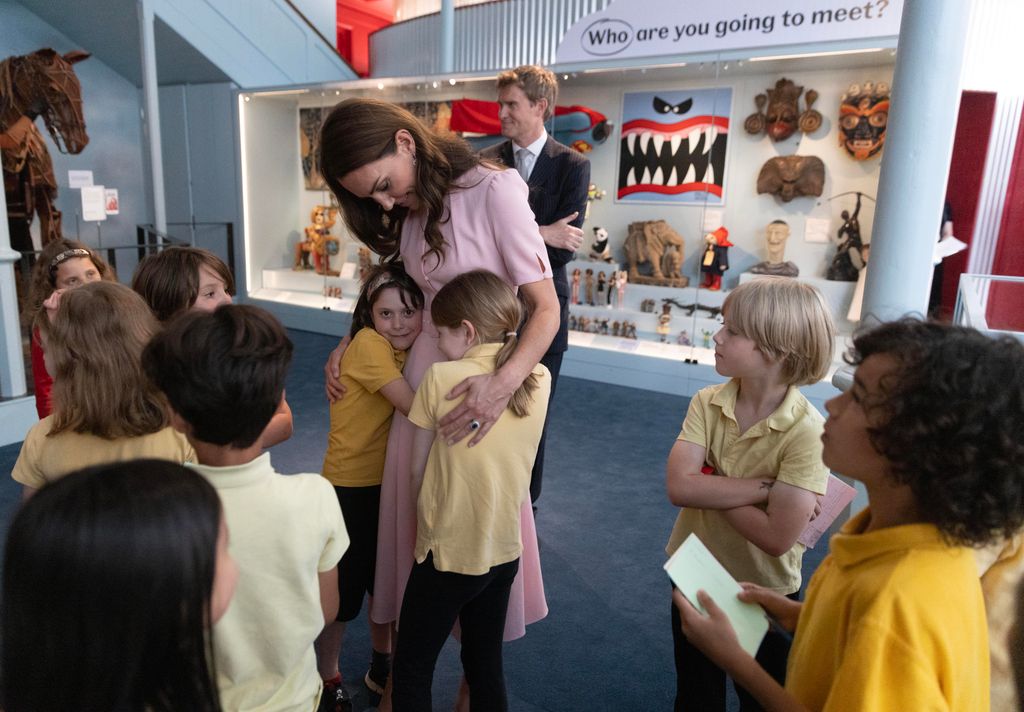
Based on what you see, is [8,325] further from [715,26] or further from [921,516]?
[715,26]

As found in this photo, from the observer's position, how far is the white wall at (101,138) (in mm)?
7965

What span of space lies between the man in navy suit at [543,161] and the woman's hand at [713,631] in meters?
1.80

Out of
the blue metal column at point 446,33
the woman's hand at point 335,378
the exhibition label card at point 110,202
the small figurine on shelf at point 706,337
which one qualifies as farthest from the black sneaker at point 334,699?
the exhibition label card at point 110,202

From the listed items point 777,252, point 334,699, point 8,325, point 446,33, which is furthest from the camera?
point 446,33

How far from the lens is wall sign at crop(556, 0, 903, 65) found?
465cm

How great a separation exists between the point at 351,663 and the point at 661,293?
450 centimetres

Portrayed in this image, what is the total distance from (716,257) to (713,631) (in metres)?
5.06

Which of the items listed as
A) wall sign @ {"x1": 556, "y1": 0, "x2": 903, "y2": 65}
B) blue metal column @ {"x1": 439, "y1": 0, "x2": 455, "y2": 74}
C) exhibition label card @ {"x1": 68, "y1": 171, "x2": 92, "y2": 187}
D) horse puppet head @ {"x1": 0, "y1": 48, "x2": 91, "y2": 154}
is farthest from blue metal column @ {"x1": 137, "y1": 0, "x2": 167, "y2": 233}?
wall sign @ {"x1": 556, "y1": 0, "x2": 903, "y2": 65}

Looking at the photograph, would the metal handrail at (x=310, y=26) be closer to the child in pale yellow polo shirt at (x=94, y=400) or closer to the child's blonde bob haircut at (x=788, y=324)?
the child in pale yellow polo shirt at (x=94, y=400)

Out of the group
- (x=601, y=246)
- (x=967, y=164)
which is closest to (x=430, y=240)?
(x=601, y=246)

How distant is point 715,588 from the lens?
1.15 metres

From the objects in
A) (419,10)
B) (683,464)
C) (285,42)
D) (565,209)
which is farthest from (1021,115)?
(419,10)

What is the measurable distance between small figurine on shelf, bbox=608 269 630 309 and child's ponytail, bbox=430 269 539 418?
15.6 feet

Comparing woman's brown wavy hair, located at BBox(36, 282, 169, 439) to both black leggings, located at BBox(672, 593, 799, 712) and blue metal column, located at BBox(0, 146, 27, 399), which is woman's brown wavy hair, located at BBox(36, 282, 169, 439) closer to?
black leggings, located at BBox(672, 593, 799, 712)
